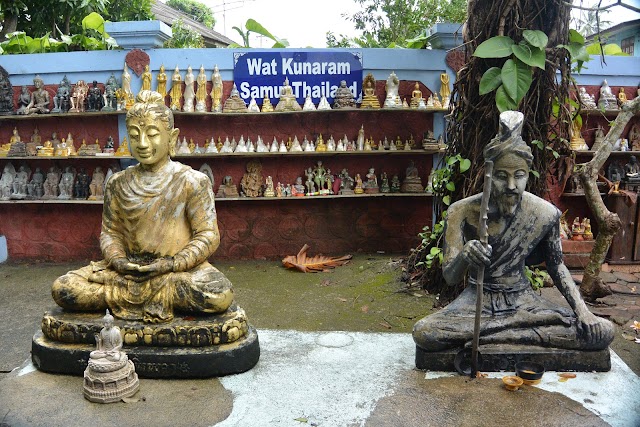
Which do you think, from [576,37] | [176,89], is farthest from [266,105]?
[576,37]

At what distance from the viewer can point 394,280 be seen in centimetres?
696

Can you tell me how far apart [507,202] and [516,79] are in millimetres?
1954

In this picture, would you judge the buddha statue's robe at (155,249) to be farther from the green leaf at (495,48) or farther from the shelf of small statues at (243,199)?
the shelf of small statues at (243,199)

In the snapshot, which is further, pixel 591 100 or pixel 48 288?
pixel 591 100

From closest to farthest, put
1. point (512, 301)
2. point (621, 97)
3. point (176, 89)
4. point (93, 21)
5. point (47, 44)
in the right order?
point (512, 301), point (176, 89), point (621, 97), point (47, 44), point (93, 21)

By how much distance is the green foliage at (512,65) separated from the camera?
5.18 metres

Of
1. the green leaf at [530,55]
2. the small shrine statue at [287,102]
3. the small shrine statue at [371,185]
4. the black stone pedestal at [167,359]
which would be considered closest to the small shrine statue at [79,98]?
the small shrine statue at [287,102]

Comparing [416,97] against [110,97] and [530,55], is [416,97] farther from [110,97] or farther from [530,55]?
[110,97]

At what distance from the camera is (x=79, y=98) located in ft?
26.0

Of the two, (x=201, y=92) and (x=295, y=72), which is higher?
(x=295, y=72)

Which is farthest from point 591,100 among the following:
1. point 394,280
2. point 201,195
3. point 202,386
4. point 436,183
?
point 202,386

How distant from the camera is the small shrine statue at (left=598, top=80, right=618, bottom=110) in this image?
27.0 feet

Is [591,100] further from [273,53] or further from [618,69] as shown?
[273,53]

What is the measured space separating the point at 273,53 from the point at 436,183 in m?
3.19
